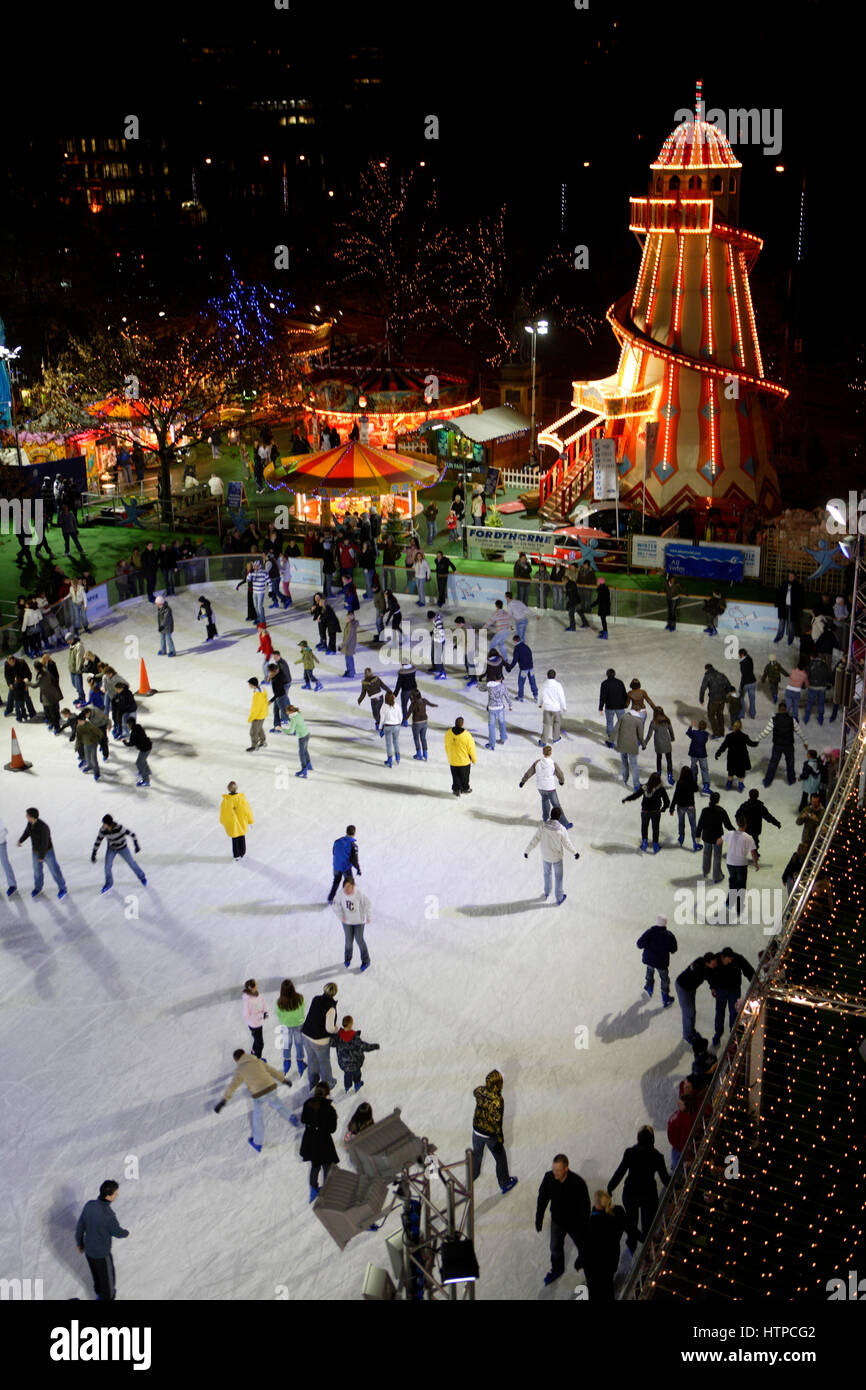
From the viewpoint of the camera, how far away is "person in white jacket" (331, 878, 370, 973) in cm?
1303

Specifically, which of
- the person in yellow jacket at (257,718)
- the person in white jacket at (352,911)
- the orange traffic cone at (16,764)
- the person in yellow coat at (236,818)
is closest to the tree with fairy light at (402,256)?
the person in yellow jacket at (257,718)

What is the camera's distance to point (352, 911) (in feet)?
43.0

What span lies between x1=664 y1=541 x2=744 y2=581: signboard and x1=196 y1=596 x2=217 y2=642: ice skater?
9.24 meters

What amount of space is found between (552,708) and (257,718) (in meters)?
4.07

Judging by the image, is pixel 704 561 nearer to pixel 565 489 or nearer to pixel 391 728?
pixel 565 489

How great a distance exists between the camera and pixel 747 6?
52.3m

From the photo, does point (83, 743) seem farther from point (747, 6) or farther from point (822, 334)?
point (747, 6)

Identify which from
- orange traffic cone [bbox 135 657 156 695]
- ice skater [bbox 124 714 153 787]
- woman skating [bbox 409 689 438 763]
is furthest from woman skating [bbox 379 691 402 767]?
orange traffic cone [bbox 135 657 156 695]

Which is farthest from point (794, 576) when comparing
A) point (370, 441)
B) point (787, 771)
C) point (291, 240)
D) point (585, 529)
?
point (291, 240)

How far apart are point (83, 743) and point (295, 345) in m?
30.4

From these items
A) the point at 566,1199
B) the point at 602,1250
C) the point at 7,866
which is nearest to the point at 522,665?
the point at 7,866

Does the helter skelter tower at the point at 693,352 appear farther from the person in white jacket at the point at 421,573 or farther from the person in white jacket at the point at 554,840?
the person in white jacket at the point at 554,840

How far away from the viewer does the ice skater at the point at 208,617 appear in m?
23.6

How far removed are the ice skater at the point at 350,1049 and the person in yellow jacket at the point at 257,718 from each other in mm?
7399
